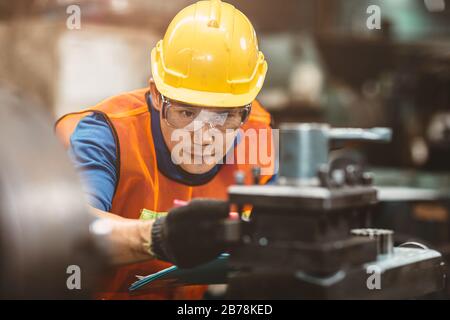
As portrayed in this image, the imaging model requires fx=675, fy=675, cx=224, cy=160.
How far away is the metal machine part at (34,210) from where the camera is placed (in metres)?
1.17

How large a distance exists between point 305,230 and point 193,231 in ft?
0.85

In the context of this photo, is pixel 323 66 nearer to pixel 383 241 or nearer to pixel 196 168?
pixel 196 168

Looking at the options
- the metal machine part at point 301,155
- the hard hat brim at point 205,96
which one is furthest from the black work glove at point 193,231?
the hard hat brim at point 205,96

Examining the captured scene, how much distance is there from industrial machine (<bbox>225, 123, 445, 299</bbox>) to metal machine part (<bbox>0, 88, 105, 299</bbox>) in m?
0.37

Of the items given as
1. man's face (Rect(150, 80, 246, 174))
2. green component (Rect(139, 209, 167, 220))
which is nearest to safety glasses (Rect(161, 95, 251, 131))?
man's face (Rect(150, 80, 246, 174))

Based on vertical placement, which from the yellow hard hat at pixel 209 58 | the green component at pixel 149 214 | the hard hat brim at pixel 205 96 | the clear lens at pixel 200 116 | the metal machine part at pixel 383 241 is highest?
the yellow hard hat at pixel 209 58

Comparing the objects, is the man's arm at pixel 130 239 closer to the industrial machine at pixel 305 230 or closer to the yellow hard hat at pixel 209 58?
the industrial machine at pixel 305 230

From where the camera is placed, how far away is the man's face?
1.72m

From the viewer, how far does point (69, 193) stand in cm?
121

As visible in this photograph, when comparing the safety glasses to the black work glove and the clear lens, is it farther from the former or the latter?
the black work glove

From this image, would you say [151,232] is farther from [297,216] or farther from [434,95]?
[434,95]

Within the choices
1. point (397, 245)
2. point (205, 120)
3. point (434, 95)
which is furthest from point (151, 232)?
point (434, 95)

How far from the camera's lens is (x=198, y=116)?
67.4 inches

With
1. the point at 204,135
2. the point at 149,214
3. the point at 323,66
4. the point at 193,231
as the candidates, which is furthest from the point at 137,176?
the point at 323,66
